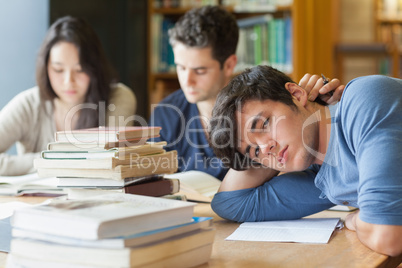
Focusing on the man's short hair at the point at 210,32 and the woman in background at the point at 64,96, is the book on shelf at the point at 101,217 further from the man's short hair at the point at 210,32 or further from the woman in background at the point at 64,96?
the woman in background at the point at 64,96

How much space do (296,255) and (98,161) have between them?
49 cm

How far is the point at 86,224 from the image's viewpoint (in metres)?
0.72

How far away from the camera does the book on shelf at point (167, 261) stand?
750 mm

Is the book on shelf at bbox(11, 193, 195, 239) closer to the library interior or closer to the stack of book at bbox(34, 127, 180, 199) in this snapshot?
the library interior

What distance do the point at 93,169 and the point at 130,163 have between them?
8cm

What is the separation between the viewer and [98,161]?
116 cm

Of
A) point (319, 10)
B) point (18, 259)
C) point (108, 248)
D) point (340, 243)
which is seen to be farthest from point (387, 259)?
point (319, 10)

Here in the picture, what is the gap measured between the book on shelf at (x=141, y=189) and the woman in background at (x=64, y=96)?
3.33 ft

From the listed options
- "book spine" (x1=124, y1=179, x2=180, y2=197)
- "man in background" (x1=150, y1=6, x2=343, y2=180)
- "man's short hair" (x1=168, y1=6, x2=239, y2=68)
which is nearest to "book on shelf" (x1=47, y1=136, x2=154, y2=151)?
"book spine" (x1=124, y1=179, x2=180, y2=197)

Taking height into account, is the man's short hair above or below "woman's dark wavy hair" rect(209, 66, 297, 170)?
above

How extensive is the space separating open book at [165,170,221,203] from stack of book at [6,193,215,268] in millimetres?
575

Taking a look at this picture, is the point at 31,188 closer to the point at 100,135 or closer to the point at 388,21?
the point at 100,135

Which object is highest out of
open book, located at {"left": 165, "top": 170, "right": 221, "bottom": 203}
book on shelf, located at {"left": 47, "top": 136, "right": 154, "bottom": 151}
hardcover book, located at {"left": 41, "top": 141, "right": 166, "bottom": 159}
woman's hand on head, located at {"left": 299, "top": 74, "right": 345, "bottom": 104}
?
woman's hand on head, located at {"left": 299, "top": 74, "right": 345, "bottom": 104}

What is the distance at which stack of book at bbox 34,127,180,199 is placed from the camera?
1163 millimetres
